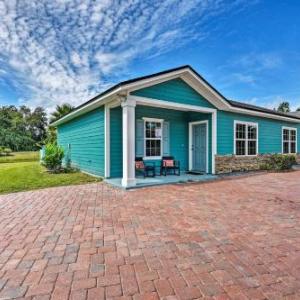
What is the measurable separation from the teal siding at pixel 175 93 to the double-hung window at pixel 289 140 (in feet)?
24.6

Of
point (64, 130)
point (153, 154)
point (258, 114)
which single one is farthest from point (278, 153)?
point (64, 130)

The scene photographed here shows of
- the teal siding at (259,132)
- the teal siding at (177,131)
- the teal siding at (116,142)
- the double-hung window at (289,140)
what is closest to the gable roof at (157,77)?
the teal siding at (259,132)

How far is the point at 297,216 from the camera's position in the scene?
15.3 ft

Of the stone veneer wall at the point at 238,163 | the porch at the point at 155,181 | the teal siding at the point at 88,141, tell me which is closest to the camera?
the porch at the point at 155,181

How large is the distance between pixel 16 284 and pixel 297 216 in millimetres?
4821

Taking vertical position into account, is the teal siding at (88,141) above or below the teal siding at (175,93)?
below

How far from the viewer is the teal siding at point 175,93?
26.7 ft

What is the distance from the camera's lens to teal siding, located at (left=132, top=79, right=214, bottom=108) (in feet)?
26.7

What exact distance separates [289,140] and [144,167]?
10.9 m

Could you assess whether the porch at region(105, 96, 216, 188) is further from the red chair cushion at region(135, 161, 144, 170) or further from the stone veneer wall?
the stone veneer wall

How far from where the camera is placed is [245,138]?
476 inches

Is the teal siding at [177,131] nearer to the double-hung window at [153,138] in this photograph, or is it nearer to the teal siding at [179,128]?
the teal siding at [179,128]

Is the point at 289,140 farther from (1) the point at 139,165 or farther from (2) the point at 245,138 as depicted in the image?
(1) the point at 139,165

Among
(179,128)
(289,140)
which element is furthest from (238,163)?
(289,140)
